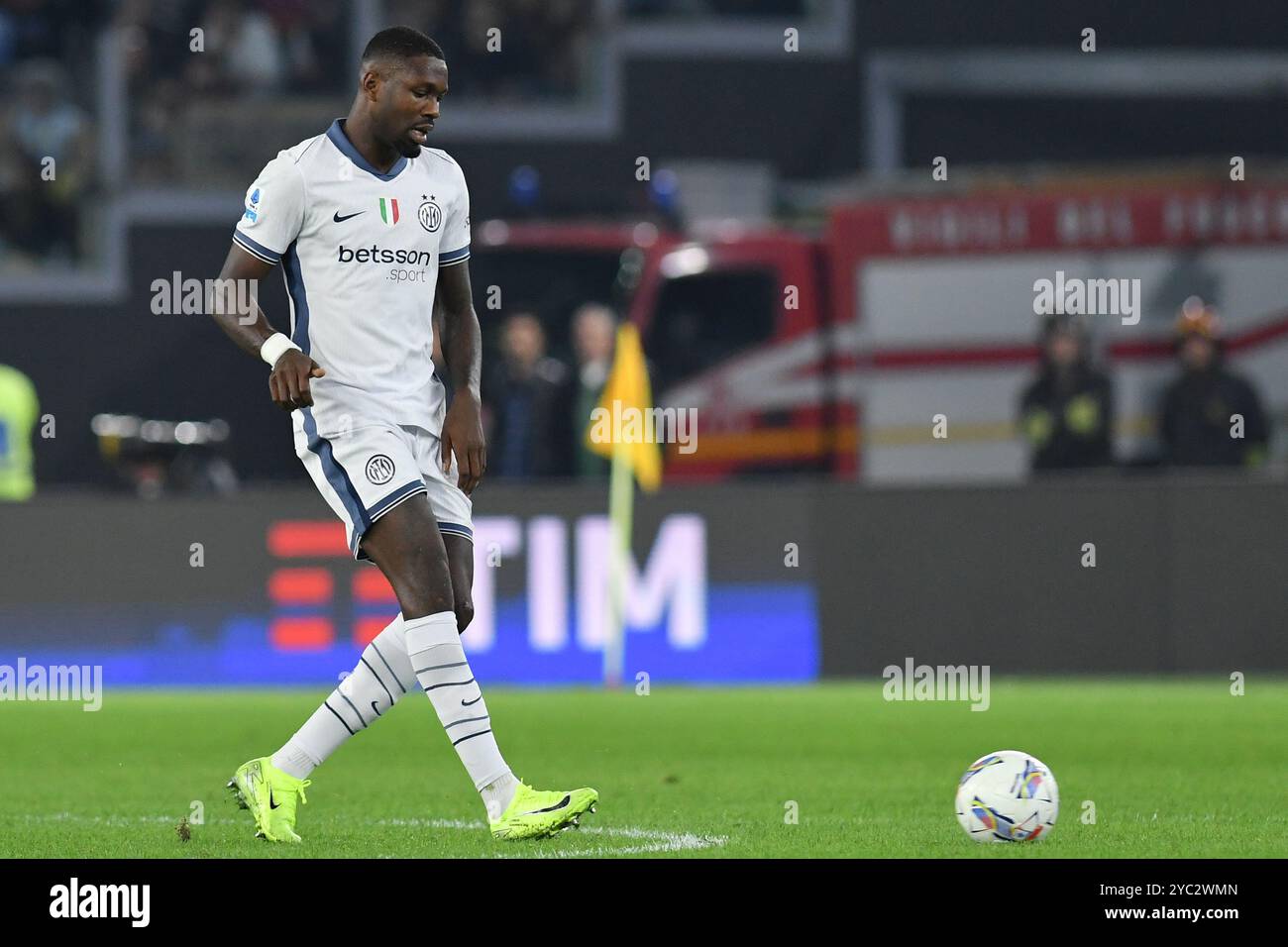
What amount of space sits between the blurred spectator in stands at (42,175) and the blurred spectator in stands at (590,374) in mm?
8263

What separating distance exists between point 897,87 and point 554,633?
12547 mm

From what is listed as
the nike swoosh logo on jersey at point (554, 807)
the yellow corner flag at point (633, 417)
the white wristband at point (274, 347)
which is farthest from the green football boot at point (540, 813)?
the yellow corner flag at point (633, 417)

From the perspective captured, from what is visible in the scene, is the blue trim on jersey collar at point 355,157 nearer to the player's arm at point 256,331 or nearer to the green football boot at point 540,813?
the player's arm at point 256,331

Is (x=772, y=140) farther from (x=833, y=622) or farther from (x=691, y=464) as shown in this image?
(x=833, y=622)

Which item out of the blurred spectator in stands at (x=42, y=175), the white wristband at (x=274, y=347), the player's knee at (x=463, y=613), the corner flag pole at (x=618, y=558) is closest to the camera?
the white wristband at (x=274, y=347)

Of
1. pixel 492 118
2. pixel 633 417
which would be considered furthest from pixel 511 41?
pixel 633 417

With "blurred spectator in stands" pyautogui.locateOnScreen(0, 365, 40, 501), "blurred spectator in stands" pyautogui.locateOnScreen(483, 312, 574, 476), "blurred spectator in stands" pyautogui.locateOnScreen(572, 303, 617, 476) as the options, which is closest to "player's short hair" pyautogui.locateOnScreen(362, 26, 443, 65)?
"blurred spectator in stands" pyautogui.locateOnScreen(0, 365, 40, 501)

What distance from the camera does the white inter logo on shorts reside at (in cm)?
671

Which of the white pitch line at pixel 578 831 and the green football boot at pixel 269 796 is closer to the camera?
the white pitch line at pixel 578 831

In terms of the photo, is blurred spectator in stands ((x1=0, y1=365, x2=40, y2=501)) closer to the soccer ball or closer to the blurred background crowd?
the blurred background crowd

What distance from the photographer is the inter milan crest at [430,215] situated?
6902mm

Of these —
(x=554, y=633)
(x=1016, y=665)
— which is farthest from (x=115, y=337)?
(x=1016, y=665)

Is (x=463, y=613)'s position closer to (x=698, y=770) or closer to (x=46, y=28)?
(x=698, y=770)

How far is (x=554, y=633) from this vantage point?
1347 centimetres
